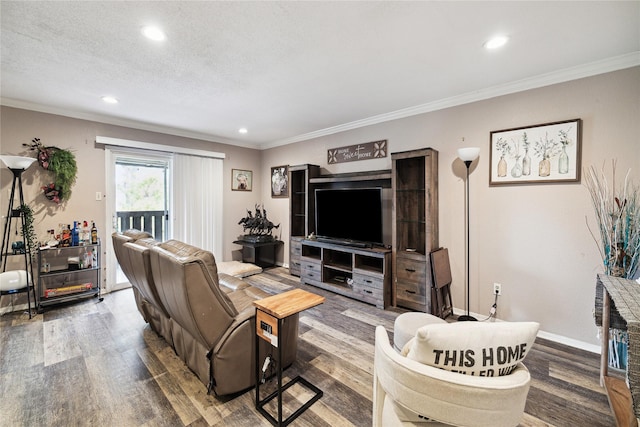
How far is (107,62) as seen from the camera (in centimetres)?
230

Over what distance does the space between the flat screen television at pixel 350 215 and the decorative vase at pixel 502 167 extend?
4.23 feet

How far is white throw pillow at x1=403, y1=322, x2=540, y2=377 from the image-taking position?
100 centimetres

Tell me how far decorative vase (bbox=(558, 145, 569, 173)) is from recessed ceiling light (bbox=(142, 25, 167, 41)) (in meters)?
3.46

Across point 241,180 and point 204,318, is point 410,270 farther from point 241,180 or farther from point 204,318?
point 241,180

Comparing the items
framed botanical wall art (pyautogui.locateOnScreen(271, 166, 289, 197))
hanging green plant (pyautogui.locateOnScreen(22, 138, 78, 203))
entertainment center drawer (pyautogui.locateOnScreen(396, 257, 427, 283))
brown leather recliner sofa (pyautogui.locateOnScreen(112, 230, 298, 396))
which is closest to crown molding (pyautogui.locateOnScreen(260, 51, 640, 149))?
framed botanical wall art (pyautogui.locateOnScreen(271, 166, 289, 197))

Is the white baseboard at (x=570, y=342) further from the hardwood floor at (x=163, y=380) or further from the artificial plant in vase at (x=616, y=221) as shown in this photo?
the artificial plant in vase at (x=616, y=221)

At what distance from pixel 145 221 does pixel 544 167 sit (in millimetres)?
5381

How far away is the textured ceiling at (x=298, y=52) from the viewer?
1.69 m

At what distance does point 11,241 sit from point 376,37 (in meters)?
4.63

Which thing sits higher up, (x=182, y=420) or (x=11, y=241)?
(x=11, y=241)

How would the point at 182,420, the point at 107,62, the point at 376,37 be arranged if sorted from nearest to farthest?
the point at 182,420 < the point at 376,37 < the point at 107,62

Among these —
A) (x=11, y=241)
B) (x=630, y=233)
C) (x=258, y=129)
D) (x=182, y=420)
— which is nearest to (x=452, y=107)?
(x=630, y=233)

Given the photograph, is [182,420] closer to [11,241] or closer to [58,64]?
[58,64]

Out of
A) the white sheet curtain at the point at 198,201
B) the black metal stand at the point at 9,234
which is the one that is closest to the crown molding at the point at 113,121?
the white sheet curtain at the point at 198,201
